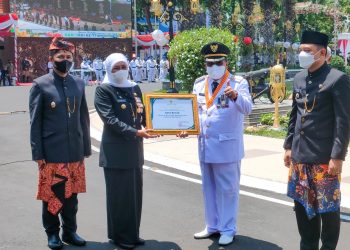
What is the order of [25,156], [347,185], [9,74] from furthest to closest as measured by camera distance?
[9,74], [25,156], [347,185]

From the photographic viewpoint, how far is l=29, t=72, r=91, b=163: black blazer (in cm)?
530

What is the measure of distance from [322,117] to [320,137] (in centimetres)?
16

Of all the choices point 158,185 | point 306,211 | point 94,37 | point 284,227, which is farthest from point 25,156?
point 94,37

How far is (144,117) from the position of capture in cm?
559

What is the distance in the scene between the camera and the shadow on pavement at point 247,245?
18.1ft

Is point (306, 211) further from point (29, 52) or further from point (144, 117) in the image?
point (29, 52)

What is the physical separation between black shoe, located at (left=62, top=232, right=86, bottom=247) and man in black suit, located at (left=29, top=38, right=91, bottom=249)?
0.12 m

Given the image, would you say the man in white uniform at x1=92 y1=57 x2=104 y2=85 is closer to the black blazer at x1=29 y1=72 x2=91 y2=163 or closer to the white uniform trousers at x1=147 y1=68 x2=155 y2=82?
the white uniform trousers at x1=147 y1=68 x2=155 y2=82

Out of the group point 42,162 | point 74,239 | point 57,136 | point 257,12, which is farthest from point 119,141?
point 257,12

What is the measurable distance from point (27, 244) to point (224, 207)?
1993mm

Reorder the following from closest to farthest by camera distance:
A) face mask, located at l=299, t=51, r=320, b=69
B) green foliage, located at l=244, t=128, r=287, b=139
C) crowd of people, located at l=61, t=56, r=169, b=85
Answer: face mask, located at l=299, t=51, r=320, b=69 < green foliage, located at l=244, t=128, r=287, b=139 < crowd of people, located at l=61, t=56, r=169, b=85

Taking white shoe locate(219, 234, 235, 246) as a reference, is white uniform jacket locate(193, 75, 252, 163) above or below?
above

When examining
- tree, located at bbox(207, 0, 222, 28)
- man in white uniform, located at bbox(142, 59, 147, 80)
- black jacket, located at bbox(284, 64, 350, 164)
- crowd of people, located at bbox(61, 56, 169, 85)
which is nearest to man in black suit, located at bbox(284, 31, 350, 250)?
black jacket, located at bbox(284, 64, 350, 164)

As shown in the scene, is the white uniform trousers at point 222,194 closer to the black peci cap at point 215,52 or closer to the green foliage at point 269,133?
the black peci cap at point 215,52
